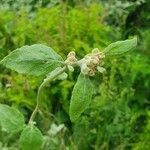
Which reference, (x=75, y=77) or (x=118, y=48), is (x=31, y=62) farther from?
(x=75, y=77)

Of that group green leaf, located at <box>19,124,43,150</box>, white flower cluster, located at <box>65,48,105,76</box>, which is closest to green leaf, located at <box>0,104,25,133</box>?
green leaf, located at <box>19,124,43,150</box>

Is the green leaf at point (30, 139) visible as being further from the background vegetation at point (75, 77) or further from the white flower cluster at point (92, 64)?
the background vegetation at point (75, 77)

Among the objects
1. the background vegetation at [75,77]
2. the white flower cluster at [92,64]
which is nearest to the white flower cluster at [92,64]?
the white flower cluster at [92,64]

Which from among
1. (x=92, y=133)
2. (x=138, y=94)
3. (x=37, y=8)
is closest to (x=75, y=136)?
(x=92, y=133)

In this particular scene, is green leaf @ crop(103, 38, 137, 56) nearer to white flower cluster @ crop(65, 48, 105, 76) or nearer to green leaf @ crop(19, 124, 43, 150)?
white flower cluster @ crop(65, 48, 105, 76)

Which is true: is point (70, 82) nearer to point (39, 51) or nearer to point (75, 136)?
point (75, 136)

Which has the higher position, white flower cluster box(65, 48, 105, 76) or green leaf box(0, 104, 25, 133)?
white flower cluster box(65, 48, 105, 76)

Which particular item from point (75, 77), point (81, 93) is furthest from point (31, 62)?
point (75, 77)
